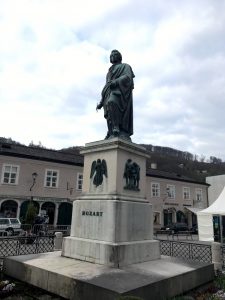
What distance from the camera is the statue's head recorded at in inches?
324

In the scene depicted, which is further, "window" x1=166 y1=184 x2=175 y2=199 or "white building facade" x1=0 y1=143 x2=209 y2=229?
"window" x1=166 y1=184 x2=175 y2=199

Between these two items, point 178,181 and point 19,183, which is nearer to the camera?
point 19,183

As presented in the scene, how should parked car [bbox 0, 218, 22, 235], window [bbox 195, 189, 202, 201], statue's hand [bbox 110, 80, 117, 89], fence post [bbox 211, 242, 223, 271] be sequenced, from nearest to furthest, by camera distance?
statue's hand [bbox 110, 80, 117, 89]
fence post [bbox 211, 242, 223, 271]
parked car [bbox 0, 218, 22, 235]
window [bbox 195, 189, 202, 201]

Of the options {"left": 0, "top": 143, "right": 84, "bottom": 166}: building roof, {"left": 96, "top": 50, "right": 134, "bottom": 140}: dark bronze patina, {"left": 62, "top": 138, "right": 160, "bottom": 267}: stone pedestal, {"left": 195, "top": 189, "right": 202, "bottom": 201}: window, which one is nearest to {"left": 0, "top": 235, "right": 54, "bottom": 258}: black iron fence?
{"left": 62, "top": 138, "right": 160, "bottom": 267}: stone pedestal

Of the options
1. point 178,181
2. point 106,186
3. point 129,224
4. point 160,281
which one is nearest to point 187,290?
point 160,281

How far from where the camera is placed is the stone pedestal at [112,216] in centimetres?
616

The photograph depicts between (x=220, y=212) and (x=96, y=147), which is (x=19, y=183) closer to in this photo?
(x=220, y=212)

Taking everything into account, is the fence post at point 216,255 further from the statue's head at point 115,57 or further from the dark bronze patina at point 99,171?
the statue's head at point 115,57

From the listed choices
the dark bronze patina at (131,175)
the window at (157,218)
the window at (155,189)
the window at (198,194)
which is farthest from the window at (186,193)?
the dark bronze patina at (131,175)

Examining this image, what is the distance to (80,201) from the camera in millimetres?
7078

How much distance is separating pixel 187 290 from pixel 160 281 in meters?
1.13

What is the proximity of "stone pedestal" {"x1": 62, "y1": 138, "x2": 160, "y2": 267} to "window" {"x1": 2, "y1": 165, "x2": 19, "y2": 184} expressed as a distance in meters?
23.6

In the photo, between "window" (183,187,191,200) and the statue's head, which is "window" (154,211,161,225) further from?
the statue's head

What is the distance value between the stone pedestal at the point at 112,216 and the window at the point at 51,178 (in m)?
25.1
